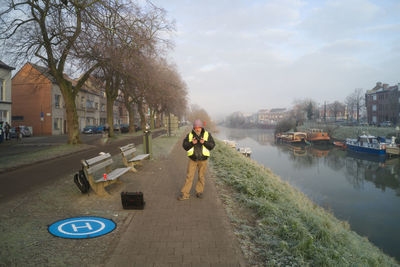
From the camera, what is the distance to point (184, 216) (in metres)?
Answer: 4.83

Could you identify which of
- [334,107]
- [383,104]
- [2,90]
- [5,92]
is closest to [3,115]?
[5,92]

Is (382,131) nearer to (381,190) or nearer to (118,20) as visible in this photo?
(381,190)

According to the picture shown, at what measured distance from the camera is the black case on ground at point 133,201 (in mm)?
5133

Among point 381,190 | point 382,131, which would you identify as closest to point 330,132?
point 382,131

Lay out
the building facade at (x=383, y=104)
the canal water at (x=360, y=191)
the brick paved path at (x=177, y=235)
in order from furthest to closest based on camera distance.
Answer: the building facade at (x=383, y=104) → the canal water at (x=360, y=191) → the brick paved path at (x=177, y=235)

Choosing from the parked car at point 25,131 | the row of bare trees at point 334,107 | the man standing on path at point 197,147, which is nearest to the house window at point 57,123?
the parked car at point 25,131

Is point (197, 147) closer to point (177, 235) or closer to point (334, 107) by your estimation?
point (177, 235)

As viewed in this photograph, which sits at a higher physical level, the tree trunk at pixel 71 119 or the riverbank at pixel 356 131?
the tree trunk at pixel 71 119

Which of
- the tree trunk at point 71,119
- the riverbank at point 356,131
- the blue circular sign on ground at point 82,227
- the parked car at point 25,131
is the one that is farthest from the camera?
the riverbank at point 356,131

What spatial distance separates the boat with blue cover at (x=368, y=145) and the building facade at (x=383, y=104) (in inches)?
942

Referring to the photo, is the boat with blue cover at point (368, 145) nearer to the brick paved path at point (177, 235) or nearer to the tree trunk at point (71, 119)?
the tree trunk at point (71, 119)

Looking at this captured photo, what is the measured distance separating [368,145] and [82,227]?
37.3 m

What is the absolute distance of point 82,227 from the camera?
431 cm

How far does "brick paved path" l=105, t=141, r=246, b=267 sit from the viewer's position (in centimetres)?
330
